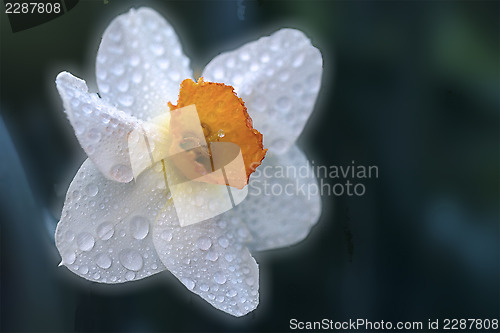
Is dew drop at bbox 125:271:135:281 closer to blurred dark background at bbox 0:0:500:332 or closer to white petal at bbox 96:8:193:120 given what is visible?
blurred dark background at bbox 0:0:500:332

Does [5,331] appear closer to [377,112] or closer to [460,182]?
[377,112]

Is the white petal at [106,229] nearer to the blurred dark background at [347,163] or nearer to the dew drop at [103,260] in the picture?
the dew drop at [103,260]

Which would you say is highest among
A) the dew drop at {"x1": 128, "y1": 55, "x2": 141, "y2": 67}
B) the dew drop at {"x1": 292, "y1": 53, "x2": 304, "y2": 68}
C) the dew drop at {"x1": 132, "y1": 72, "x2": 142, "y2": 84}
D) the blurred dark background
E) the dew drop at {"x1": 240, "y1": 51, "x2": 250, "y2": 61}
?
the dew drop at {"x1": 128, "y1": 55, "x2": 141, "y2": 67}

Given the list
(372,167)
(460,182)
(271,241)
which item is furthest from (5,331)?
(460,182)

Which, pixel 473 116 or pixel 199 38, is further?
pixel 473 116

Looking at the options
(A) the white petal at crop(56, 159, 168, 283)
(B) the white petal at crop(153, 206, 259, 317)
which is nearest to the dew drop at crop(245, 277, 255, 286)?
(B) the white petal at crop(153, 206, 259, 317)

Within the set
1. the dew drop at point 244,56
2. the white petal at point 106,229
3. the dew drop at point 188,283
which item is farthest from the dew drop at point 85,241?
the dew drop at point 244,56
